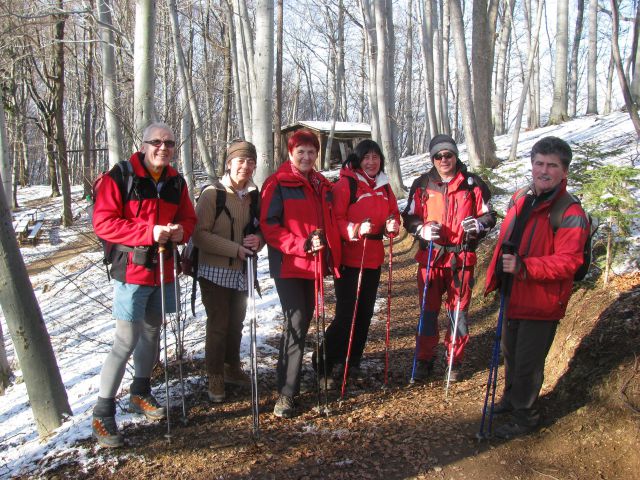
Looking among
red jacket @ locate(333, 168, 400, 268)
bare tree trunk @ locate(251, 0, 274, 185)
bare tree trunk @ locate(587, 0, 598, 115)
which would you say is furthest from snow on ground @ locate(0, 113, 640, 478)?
bare tree trunk @ locate(587, 0, 598, 115)

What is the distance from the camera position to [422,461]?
3547 millimetres

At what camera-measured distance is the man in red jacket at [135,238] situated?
3.62m

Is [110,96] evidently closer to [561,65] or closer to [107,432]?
[107,432]

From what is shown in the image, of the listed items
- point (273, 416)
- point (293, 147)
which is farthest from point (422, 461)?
point (293, 147)

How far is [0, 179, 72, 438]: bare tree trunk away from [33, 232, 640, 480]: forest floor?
0.77m

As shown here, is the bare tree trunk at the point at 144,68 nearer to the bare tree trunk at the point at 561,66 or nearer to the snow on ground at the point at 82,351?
Result: the snow on ground at the point at 82,351

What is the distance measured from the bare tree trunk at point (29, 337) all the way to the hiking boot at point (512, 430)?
368 centimetres

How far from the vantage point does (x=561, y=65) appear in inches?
740

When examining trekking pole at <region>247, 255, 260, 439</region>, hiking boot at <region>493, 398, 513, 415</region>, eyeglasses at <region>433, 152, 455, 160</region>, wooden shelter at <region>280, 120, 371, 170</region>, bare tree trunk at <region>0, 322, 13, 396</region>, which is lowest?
bare tree trunk at <region>0, 322, 13, 396</region>

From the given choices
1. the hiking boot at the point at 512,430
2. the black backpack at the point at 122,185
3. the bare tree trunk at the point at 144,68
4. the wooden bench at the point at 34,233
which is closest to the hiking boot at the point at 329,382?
the hiking boot at the point at 512,430

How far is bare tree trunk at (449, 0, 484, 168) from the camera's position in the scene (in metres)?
12.1

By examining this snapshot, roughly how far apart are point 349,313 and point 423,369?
3.35ft

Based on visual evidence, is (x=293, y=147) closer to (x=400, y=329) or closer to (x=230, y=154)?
(x=230, y=154)

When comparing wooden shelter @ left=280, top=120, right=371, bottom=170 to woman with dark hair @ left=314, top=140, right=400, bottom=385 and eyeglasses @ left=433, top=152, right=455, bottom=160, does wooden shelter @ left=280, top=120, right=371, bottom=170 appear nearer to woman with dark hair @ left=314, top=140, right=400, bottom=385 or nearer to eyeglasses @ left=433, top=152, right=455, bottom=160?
woman with dark hair @ left=314, top=140, right=400, bottom=385
